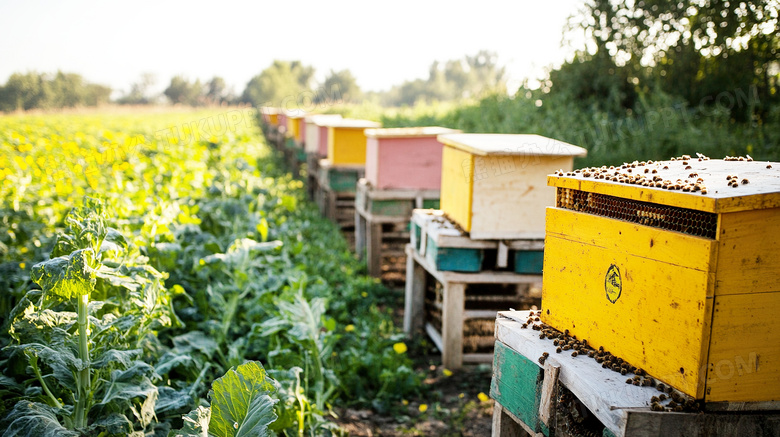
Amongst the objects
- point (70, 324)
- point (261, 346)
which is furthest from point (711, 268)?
point (261, 346)

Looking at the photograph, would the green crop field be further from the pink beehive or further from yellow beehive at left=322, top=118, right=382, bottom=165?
yellow beehive at left=322, top=118, right=382, bottom=165

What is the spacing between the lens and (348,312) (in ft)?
19.8

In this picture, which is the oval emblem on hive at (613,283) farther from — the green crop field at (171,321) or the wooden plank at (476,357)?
the wooden plank at (476,357)

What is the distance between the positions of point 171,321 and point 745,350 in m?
3.03

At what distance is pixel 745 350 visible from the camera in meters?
1.84

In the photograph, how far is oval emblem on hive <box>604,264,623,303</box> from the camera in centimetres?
218

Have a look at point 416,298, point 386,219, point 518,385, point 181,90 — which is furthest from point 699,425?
point 181,90

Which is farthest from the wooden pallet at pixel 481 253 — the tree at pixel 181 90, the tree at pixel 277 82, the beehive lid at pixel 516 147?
the tree at pixel 181 90

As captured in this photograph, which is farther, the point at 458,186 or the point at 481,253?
the point at 458,186

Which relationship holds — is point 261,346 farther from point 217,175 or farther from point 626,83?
point 626,83

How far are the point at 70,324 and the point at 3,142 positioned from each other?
1178 centimetres

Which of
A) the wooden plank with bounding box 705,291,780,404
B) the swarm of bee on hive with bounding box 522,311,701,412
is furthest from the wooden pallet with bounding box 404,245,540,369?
the wooden plank with bounding box 705,291,780,404

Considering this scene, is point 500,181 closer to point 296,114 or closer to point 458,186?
point 458,186

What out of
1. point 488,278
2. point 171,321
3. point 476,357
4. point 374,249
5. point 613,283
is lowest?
point 476,357
